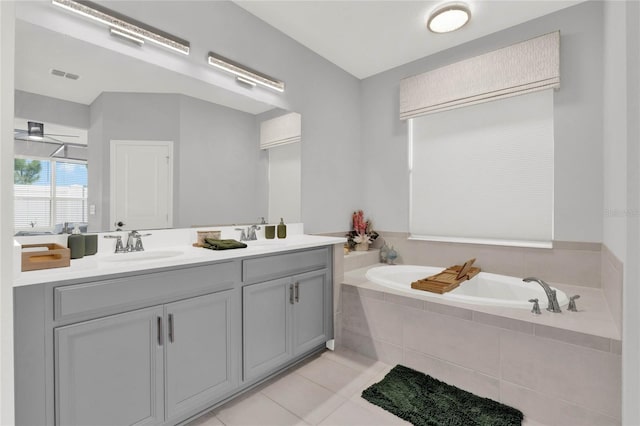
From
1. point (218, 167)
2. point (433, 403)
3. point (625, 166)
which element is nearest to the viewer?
point (625, 166)

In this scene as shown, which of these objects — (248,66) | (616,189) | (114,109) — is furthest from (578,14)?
(114,109)

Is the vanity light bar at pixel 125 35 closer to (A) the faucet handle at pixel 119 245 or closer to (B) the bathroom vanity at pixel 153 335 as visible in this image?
(A) the faucet handle at pixel 119 245

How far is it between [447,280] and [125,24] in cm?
274

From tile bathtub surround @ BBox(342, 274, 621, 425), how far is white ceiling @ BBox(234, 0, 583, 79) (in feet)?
7.33

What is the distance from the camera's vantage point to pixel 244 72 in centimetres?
237

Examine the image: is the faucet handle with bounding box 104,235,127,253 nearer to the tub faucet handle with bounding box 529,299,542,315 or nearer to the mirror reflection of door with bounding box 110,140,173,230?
the mirror reflection of door with bounding box 110,140,173,230

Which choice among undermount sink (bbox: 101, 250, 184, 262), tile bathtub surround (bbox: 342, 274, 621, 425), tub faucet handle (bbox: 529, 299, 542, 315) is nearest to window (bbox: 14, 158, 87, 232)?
undermount sink (bbox: 101, 250, 184, 262)

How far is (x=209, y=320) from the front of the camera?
1.67 meters

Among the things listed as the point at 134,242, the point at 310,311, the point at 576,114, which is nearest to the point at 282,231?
the point at 310,311

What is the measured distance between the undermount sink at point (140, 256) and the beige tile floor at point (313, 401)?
941 millimetres

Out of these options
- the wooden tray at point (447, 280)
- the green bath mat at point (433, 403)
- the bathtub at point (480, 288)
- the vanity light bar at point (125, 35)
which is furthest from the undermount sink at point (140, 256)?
the wooden tray at point (447, 280)

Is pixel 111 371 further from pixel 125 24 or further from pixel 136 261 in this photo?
pixel 125 24

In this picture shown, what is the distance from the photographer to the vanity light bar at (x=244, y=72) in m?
2.21

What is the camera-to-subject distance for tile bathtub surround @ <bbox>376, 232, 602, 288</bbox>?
2.38 meters
